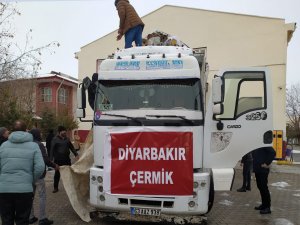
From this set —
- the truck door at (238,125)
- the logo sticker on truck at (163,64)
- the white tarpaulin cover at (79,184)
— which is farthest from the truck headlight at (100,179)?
the logo sticker on truck at (163,64)

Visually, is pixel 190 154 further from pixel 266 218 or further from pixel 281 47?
pixel 281 47

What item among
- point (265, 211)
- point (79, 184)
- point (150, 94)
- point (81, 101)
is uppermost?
point (150, 94)

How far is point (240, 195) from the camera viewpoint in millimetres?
10172

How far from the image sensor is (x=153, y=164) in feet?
20.0

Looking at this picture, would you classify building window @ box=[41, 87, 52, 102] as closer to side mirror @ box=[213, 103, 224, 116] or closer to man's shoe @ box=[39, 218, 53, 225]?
man's shoe @ box=[39, 218, 53, 225]

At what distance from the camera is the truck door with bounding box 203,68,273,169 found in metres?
6.49

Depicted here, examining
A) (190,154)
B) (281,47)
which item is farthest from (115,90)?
(281,47)

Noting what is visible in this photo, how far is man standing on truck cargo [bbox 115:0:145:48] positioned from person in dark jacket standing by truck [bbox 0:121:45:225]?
451 centimetres

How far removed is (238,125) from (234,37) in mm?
15606

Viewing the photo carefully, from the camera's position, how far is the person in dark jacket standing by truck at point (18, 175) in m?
5.01

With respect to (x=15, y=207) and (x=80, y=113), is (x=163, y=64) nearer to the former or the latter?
(x=80, y=113)

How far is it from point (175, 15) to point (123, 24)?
14.5 meters

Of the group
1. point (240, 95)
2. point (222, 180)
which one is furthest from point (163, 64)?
point (222, 180)

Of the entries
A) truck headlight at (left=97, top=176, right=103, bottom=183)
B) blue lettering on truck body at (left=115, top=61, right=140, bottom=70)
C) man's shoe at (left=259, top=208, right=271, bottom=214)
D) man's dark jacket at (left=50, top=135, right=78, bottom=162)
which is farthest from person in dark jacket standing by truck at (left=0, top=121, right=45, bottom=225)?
man's shoe at (left=259, top=208, right=271, bottom=214)
